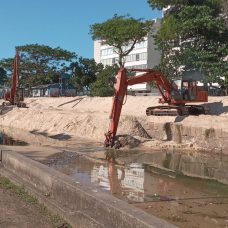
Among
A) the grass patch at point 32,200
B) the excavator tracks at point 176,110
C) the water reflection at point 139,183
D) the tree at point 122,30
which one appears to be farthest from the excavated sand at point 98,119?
the tree at point 122,30

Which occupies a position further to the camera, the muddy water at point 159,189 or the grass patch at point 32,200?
the muddy water at point 159,189

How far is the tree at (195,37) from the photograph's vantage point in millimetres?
40094

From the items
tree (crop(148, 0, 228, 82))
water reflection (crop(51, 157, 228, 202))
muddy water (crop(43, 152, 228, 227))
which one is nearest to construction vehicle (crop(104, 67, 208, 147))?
muddy water (crop(43, 152, 228, 227))

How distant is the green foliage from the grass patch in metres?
48.1

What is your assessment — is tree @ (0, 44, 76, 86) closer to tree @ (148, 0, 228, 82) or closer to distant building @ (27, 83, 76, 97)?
distant building @ (27, 83, 76, 97)

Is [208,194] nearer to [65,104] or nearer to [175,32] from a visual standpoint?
[175,32]

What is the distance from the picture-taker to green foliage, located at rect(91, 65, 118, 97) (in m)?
57.9

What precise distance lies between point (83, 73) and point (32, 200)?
247ft

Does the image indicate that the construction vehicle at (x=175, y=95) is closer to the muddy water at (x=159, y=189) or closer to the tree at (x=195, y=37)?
the muddy water at (x=159, y=189)

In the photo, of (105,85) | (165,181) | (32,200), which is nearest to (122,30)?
(105,85)

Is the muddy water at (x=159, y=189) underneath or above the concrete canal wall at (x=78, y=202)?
underneath

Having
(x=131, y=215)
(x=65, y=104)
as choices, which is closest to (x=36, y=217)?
(x=131, y=215)

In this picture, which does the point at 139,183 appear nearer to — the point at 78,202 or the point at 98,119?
the point at 78,202

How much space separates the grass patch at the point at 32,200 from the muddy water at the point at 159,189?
0.69 meters
